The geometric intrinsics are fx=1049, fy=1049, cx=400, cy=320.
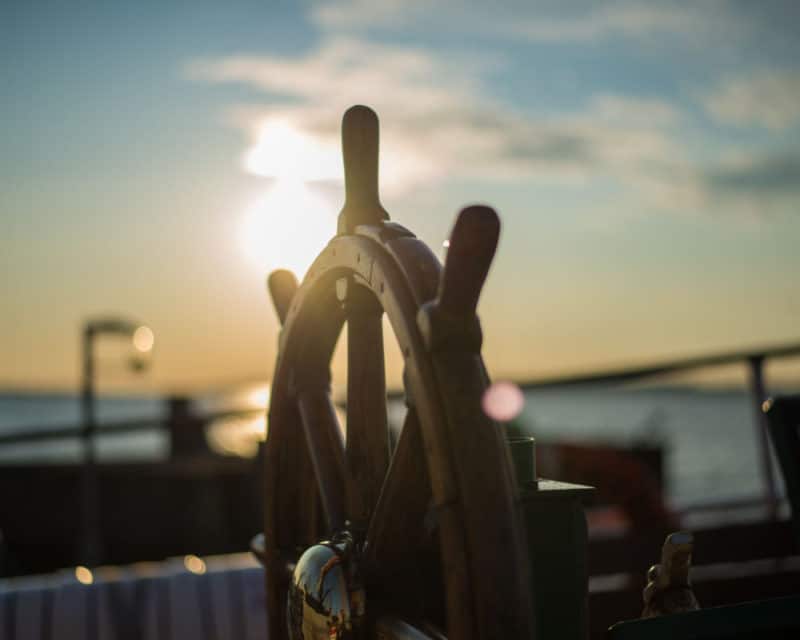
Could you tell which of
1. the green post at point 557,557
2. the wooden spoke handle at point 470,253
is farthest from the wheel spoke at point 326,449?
the wooden spoke handle at point 470,253

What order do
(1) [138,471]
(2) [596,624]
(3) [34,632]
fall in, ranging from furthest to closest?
(1) [138,471], (3) [34,632], (2) [596,624]

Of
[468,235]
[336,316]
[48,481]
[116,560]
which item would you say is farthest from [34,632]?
[48,481]

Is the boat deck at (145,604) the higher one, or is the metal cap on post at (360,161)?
the metal cap on post at (360,161)

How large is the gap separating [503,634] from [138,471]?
11.9 metres

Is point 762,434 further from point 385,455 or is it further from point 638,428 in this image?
point 638,428

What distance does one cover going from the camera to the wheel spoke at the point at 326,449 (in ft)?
4.58

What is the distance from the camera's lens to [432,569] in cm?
121

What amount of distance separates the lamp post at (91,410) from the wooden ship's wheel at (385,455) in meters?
2.43

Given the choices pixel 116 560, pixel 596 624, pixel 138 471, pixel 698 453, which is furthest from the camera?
pixel 698 453

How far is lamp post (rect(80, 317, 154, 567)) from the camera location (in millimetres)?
3902

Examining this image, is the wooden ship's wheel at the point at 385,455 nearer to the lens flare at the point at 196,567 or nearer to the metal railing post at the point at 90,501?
the lens flare at the point at 196,567

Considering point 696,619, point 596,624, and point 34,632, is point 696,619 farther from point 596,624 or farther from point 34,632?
point 34,632

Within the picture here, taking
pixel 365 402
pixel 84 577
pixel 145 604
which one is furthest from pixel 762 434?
pixel 365 402

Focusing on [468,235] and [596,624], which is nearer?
[468,235]
